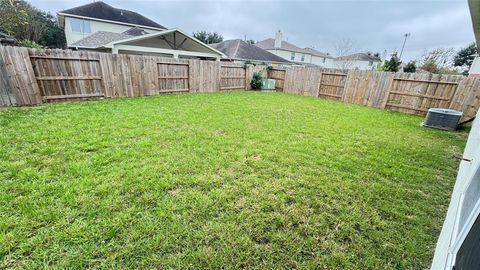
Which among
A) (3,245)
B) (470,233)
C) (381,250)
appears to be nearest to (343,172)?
(381,250)

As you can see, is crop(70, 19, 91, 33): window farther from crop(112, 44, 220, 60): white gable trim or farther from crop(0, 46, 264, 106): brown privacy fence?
crop(0, 46, 264, 106): brown privacy fence

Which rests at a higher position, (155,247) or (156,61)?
(156,61)

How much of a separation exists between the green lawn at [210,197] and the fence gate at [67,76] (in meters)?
1.86

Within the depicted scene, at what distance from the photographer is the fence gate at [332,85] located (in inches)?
405

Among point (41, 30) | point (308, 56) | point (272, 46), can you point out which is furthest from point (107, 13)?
point (308, 56)

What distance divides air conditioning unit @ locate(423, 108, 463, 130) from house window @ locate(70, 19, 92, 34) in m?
26.5

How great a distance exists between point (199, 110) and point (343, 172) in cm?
431

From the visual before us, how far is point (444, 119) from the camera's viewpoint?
5.97 metres

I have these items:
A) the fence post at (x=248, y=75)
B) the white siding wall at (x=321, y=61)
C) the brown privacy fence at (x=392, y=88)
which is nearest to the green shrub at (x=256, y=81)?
the fence post at (x=248, y=75)

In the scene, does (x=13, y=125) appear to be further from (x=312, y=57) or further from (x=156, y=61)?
(x=312, y=57)

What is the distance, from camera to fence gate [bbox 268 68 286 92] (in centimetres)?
1270

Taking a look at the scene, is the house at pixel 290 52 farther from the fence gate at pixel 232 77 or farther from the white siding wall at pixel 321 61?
the fence gate at pixel 232 77

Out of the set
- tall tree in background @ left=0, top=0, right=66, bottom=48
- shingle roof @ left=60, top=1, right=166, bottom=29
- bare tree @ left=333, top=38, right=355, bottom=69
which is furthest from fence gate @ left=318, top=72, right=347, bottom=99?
tall tree in background @ left=0, top=0, right=66, bottom=48

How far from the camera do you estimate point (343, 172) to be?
3033mm
